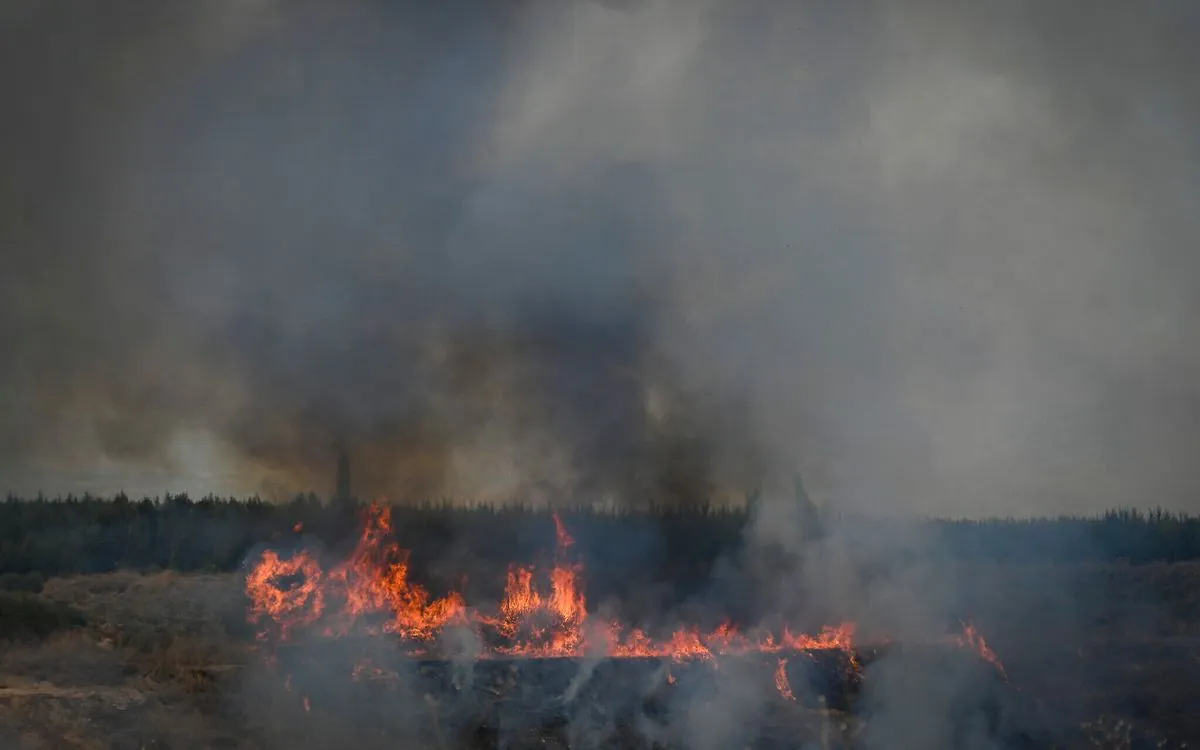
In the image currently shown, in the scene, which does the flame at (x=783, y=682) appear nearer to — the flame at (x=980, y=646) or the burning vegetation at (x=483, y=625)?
the burning vegetation at (x=483, y=625)

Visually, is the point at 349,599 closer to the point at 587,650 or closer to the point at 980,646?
the point at 587,650

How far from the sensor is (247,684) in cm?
1794

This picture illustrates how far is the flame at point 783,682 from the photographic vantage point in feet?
60.6

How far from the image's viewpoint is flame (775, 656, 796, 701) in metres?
18.5

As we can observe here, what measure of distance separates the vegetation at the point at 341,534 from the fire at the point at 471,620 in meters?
5.62

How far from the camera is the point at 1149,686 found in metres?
20.2

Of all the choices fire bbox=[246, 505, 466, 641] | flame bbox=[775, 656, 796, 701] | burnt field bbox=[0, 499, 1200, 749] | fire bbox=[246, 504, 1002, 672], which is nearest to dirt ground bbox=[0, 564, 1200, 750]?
burnt field bbox=[0, 499, 1200, 749]

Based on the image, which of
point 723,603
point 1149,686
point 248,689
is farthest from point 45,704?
point 1149,686

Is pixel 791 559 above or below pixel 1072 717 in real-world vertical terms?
above

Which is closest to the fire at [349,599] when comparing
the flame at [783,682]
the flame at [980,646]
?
the flame at [783,682]

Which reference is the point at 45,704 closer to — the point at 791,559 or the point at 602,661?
the point at 602,661

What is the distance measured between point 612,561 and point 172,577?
13.0m

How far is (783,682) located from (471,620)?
657cm

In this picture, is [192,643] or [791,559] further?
[791,559]
